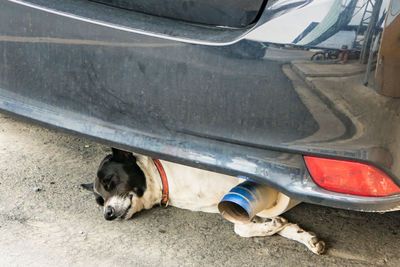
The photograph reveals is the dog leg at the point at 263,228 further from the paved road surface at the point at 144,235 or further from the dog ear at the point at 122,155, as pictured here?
the dog ear at the point at 122,155

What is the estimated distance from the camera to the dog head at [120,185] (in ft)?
8.40

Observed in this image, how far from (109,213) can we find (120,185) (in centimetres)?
24

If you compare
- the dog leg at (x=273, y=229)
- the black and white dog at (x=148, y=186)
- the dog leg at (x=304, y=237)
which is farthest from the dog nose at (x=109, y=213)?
the dog leg at (x=304, y=237)

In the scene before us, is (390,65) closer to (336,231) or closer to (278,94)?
(278,94)

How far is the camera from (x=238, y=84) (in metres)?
1.66

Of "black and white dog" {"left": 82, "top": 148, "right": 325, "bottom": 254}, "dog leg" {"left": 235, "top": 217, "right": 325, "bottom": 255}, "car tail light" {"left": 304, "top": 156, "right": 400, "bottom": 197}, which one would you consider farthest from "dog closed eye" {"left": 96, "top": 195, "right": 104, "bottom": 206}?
"car tail light" {"left": 304, "top": 156, "right": 400, "bottom": 197}

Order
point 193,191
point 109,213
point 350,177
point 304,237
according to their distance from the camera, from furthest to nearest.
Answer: point 193,191
point 109,213
point 304,237
point 350,177

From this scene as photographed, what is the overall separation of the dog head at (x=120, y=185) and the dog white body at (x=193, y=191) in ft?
0.07

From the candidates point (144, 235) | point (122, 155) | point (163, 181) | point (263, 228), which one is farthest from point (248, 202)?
point (122, 155)

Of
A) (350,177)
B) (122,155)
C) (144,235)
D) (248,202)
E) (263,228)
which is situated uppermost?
(350,177)

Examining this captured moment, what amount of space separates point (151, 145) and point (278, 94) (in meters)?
0.52

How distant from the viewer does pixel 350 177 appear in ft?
5.45

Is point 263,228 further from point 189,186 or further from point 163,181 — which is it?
point 163,181

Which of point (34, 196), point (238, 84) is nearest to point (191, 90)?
point (238, 84)
